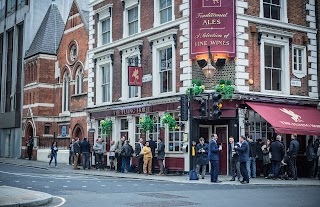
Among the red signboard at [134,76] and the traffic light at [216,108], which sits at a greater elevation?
the red signboard at [134,76]

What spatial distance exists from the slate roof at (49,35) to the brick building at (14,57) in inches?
33.1

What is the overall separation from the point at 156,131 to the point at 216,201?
14.2 metres

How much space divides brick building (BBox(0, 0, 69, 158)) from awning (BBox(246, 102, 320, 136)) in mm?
26508

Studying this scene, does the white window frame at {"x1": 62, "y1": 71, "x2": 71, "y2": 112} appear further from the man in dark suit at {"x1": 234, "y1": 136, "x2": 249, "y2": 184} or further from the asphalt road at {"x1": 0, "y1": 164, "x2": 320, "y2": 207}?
the asphalt road at {"x1": 0, "y1": 164, "x2": 320, "y2": 207}

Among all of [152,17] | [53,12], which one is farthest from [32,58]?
[152,17]

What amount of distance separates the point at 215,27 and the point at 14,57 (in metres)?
28.2

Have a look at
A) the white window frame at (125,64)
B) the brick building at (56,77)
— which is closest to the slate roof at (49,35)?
the brick building at (56,77)

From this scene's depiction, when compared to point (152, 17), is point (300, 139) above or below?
below

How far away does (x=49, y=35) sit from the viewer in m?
43.0

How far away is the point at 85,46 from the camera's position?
36656mm

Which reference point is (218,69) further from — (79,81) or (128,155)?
(79,81)

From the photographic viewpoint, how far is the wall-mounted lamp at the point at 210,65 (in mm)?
23172

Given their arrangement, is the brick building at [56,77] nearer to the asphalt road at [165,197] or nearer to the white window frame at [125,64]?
the white window frame at [125,64]

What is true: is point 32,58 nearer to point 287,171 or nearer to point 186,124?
point 186,124
